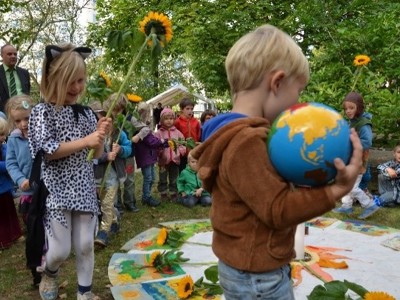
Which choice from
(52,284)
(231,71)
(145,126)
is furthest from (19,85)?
(231,71)

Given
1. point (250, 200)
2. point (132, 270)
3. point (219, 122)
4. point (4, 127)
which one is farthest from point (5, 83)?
point (250, 200)

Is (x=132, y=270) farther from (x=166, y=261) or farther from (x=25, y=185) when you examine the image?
(x=25, y=185)

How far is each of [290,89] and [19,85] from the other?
6413 millimetres

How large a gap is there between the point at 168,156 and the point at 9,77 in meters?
2.76

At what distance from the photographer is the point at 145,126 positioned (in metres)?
6.49

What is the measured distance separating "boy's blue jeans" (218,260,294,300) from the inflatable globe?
40cm

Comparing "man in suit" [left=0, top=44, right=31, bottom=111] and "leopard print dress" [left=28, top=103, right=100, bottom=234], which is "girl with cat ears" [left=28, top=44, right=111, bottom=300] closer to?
"leopard print dress" [left=28, top=103, right=100, bottom=234]

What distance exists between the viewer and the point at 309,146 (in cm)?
140

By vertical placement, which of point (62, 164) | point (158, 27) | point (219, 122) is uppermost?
point (158, 27)

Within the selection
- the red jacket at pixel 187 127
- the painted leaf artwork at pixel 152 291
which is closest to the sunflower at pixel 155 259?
the painted leaf artwork at pixel 152 291

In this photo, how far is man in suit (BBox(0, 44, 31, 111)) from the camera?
6988 millimetres

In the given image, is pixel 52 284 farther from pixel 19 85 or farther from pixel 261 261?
pixel 19 85

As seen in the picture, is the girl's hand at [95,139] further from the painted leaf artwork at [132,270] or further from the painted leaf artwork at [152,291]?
the painted leaf artwork at [132,270]

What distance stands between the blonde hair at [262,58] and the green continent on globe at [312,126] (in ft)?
0.60
